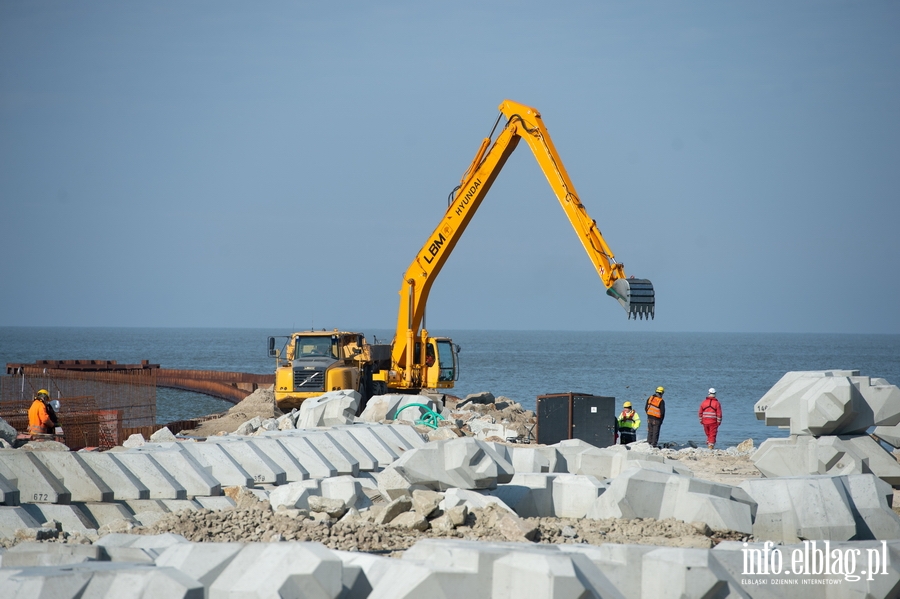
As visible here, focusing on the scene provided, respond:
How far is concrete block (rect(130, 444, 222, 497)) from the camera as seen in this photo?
27.1 ft

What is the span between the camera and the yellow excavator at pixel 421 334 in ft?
57.6

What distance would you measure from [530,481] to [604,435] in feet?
25.7

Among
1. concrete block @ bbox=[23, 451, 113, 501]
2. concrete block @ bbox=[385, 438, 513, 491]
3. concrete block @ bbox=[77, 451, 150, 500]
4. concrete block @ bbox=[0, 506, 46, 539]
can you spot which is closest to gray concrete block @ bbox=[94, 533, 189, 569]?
concrete block @ bbox=[0, 506, 46, 539]

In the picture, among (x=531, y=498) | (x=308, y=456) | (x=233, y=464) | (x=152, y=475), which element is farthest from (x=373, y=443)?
(x=152, y=475)

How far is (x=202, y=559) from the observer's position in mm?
Result: 4930

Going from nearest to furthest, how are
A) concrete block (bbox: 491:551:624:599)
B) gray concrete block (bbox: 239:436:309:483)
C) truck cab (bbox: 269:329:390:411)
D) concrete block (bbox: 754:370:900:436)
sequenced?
1. concrete block (bbox: 491:551:624:599)
2. gray concrete block (bbox: 239:436:309:483)
3. concrete block (bbox: 754:370:900:436)
4. truck cab (bbox: 269:329:390:411)

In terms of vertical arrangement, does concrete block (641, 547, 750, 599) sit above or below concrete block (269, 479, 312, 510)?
above

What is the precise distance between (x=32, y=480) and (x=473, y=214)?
12.8 meters

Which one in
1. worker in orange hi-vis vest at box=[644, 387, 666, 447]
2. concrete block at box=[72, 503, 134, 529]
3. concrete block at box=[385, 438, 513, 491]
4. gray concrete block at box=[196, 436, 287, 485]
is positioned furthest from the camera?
worker in orange hi-vis vest at box=[644, 387, 666, 447]

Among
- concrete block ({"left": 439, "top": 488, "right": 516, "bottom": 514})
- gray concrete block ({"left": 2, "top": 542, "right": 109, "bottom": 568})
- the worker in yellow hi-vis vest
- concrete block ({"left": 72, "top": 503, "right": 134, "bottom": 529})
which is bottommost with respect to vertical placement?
the worker in yellow hi-vis vest

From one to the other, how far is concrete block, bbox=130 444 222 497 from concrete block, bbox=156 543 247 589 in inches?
129

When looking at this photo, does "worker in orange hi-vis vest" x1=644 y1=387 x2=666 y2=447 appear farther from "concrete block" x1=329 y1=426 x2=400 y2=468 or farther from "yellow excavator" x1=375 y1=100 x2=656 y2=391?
"concrete block" x1=329 y1=426 x2=400 y2=468

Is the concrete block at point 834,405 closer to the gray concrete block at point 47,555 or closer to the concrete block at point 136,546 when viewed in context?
the concrete block at point 136,546

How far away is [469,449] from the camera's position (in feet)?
26.0
